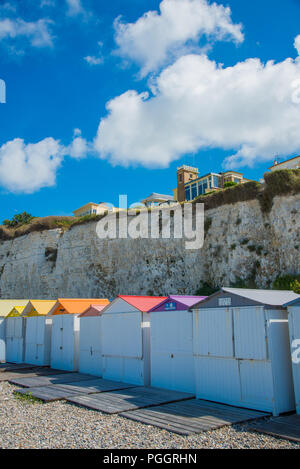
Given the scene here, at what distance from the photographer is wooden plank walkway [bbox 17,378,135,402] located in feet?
39.8

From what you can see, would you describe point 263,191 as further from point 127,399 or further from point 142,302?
point 127,399

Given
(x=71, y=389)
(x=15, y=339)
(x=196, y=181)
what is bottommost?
(x=71, y=389)

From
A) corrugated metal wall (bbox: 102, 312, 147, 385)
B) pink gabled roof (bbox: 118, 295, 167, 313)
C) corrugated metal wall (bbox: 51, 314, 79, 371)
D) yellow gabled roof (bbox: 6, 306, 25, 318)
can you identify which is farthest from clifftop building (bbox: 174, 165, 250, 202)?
corrugated metal wall (bbox: 102, 312, 147, 385)

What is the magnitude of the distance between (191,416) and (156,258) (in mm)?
27826

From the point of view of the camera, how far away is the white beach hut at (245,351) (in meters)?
9.34

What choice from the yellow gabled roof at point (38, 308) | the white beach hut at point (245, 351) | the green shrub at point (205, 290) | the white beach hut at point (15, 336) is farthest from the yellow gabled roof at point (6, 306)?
the white beach hut at point (245, 351)

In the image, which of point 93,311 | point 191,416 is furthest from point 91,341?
point 191,416

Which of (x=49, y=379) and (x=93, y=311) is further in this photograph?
(x=93, y=311)

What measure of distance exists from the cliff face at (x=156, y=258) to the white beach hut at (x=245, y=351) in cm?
1745

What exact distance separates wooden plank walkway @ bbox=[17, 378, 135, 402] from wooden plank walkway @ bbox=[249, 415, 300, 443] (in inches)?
244

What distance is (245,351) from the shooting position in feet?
32.2
